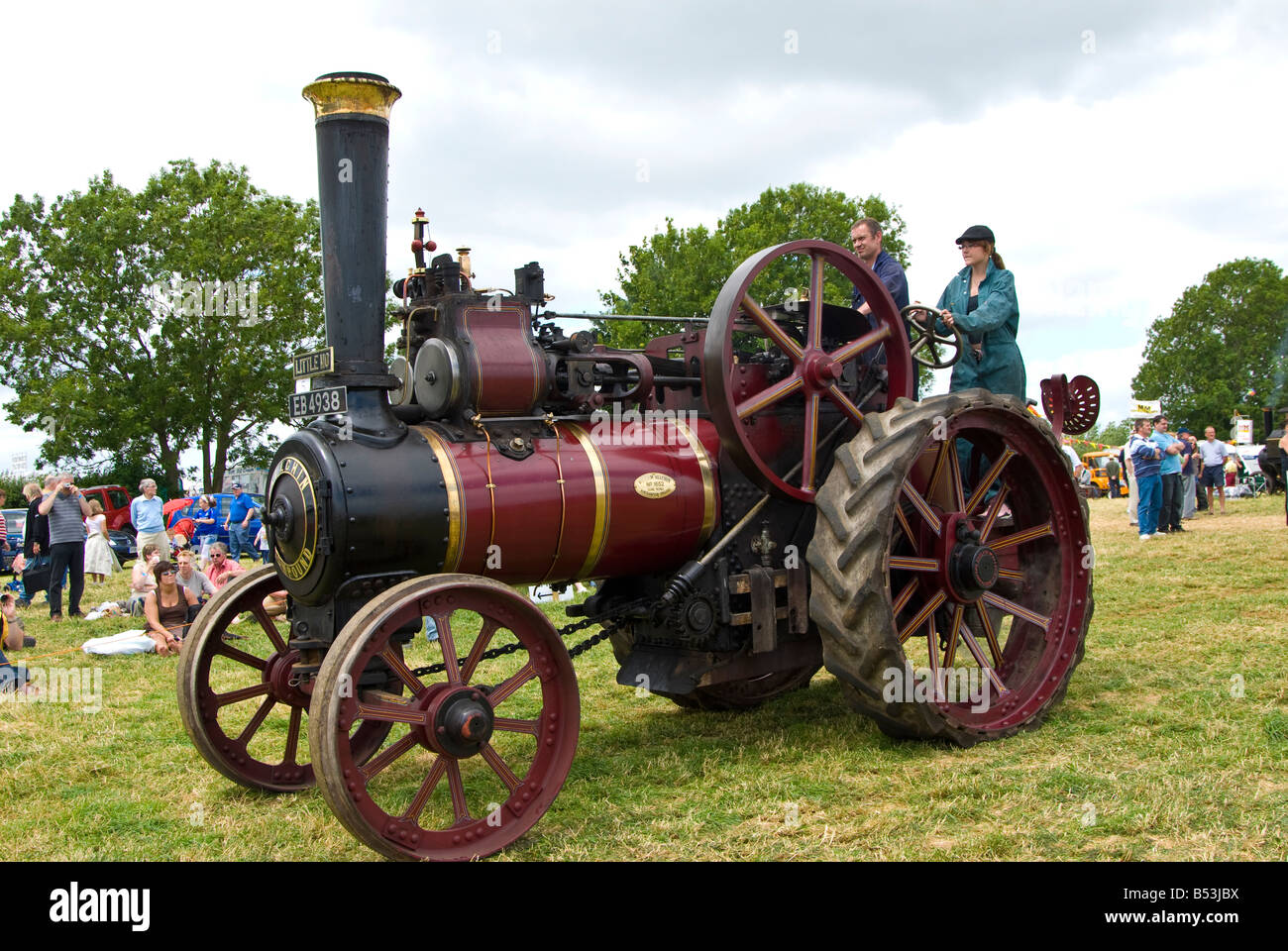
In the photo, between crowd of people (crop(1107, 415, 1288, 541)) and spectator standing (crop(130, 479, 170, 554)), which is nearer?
spectator standing (crop(130, 479, 170, 554))

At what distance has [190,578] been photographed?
34.6ft

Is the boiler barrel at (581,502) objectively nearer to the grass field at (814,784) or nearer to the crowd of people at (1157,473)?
the grass field at (814,784)

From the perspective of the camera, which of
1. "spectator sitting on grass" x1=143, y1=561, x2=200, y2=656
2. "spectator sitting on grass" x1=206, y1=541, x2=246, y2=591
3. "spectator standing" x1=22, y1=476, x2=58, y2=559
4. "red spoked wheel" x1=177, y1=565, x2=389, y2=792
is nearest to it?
"red spoked wheel" x1=177, y1=565, x2=389, y2=792

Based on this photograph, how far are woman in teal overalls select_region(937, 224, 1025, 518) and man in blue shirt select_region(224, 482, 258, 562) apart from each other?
551 inches

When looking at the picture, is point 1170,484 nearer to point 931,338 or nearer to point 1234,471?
point 931,338

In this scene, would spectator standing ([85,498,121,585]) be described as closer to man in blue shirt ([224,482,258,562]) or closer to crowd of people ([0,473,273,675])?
crowd of people ([0,473,273,675])

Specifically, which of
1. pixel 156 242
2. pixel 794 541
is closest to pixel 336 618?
pixel 794 541

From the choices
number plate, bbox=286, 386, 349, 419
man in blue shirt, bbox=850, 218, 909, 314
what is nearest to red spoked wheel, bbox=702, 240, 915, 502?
man in blue shirt, bbox=850, 218, 909, 314

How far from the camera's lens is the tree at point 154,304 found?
27.9 meters

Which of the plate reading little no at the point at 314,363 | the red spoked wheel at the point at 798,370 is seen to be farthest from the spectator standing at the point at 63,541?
the red spoked wheel at the point at 798,370

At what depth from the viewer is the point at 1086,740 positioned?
5.20 m

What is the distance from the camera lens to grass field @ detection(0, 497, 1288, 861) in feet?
13.2

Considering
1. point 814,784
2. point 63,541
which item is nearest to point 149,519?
point 63,541

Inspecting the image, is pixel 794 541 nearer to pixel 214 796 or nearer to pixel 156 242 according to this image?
pixel 214 796
